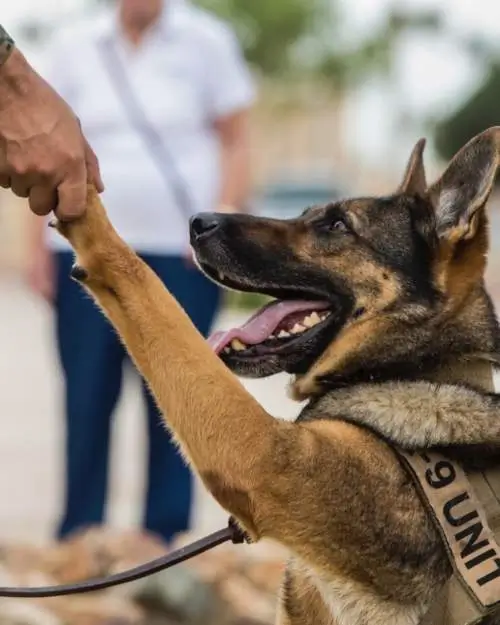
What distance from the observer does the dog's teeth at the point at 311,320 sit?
11.2ft

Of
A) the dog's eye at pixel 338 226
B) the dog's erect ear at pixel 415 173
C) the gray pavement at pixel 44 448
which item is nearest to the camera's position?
→ the dog's eye at pixel 338 226

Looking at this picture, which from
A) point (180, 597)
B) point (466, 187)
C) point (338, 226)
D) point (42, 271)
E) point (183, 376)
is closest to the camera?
point (183, 376)

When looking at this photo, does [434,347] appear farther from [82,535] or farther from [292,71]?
[292,71]

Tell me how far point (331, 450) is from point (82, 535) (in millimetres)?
2686

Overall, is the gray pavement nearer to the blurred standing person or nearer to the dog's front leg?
the blurred standing person

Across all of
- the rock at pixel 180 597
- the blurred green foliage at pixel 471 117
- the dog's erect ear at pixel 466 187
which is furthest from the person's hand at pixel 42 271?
the blurred green foliage at pixel 471 117

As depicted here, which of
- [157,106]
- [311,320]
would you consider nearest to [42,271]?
[157,106]

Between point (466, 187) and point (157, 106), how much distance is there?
240cm

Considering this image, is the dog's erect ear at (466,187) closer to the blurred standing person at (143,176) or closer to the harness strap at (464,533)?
the harness strap at (464,533)

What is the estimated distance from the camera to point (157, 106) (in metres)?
5.44

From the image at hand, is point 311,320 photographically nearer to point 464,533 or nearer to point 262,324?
point 262,324

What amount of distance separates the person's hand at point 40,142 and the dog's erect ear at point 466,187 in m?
1.02

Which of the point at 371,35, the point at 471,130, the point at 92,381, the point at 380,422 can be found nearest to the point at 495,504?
the point at 380,422

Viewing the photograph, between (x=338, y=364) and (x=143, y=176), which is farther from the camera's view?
(x=143, y=176)
